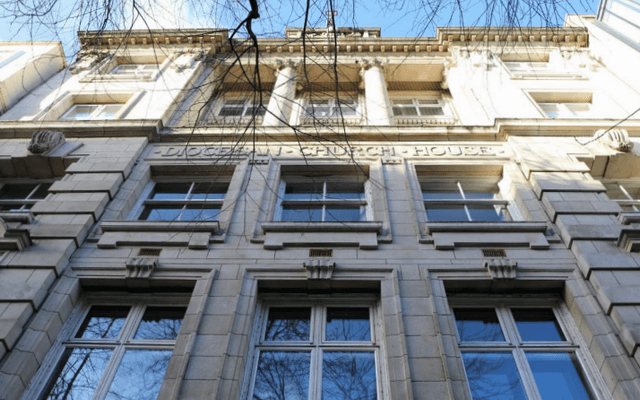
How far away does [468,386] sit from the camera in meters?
6.89

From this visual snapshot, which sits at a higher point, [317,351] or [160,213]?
[160,213]

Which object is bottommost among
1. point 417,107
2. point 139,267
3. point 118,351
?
point 118,351

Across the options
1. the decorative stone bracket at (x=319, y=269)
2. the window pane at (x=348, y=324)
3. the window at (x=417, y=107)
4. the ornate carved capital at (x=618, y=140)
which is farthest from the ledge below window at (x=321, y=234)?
the window at (x=417, y=107)

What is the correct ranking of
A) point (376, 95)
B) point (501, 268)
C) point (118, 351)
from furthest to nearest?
1. point (376, 95)
2. point (501, 268)
3. point (118, 351)

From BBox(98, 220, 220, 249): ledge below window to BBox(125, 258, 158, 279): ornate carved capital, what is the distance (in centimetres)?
73

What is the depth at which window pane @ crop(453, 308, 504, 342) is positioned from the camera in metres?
7.86

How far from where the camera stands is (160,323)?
824cm

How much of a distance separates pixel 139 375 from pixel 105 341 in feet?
3.24

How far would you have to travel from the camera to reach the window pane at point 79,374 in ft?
23.1

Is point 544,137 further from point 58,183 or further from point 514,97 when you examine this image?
point 58,183

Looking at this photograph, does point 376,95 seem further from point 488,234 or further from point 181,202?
point 488,234

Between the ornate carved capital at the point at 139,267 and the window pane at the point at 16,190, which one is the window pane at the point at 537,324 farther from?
the window pane at the point at 16,190

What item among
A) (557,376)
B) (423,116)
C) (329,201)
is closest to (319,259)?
(329,201)

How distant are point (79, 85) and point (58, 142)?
6829 mm
